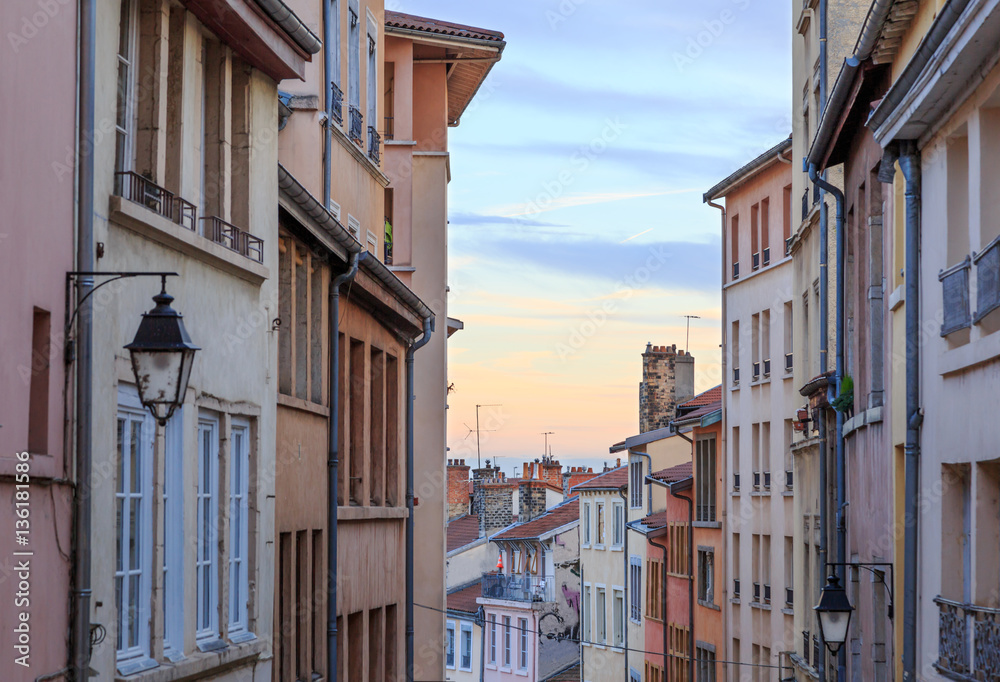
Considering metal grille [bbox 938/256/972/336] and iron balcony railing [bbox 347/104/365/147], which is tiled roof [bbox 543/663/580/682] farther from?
metal grille [bbox 938/256/972/336]

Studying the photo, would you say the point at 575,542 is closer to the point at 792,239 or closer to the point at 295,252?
the point at 792,239

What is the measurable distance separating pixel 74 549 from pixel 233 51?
16.6 ft

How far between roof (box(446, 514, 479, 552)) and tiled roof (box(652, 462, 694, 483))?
20946 mm

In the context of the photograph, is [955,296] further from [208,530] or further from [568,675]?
[568,675]

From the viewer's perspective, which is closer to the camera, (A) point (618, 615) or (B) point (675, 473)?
(B) point (675, 473)

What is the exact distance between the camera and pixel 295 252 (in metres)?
15.6

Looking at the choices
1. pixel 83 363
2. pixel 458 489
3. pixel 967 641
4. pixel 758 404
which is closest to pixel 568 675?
pixel 458 489

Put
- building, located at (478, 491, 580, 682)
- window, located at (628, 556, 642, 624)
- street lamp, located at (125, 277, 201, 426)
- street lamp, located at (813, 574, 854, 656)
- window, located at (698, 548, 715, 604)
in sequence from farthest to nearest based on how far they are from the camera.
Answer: building, located at (478, 491, 580, 682), window, located at (628, 556, 642, 624), window, located at (698, 548, 715, 604), street lamp, located at (813, 574, 854, 656), street lamp, located at (125, 277, 201, 426)

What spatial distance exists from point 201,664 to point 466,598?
5604 centimetres

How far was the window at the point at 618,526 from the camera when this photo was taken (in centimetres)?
5497

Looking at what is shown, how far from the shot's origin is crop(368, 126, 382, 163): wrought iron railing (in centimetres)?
2266

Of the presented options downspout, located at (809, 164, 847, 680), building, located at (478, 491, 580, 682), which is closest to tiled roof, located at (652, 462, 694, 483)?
building, located at (478, 491, 580, 682)

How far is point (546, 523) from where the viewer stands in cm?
6397

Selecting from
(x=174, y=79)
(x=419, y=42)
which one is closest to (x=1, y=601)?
(x=174, y=79)
